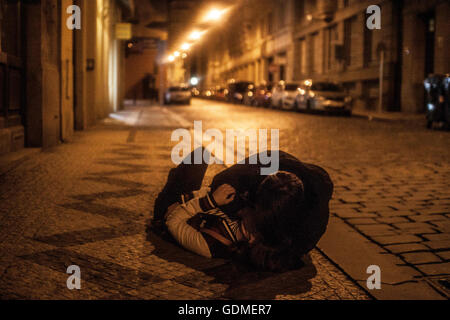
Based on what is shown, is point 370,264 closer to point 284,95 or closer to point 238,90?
point 284,95

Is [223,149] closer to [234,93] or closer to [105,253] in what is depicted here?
[105,253]

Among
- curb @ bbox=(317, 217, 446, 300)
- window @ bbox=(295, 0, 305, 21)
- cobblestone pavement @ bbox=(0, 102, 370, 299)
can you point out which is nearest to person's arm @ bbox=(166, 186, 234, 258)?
cobblestone pavement @ bbox=(0, 102, 370, 299)

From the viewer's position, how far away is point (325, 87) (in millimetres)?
29875

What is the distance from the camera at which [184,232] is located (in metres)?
4.16

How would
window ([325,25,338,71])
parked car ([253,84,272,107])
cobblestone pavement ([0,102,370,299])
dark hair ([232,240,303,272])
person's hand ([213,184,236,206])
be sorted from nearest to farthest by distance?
cobblestone pavement ([0,102,370,299]), dark hair ([232,240,303,272]), person's hand ([213,184,236,206]), window ([325,25,338,71]), parked car ([253,84,272,107])

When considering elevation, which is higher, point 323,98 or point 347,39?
point 347,39

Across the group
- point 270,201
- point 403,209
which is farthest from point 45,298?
point 403,209

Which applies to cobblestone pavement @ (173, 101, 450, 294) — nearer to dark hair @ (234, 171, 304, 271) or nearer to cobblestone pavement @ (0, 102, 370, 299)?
cobblestone pavement @ (0, 102, 370, 299)

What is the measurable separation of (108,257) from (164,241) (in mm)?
582

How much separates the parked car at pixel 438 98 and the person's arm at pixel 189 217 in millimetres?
14172

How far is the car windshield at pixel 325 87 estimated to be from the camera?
29.8m

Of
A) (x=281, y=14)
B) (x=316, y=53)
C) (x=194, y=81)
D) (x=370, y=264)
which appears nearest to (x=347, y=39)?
(x=316, y=53)

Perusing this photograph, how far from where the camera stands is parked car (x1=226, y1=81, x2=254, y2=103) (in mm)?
50875

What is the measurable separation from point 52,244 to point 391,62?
27016mm
